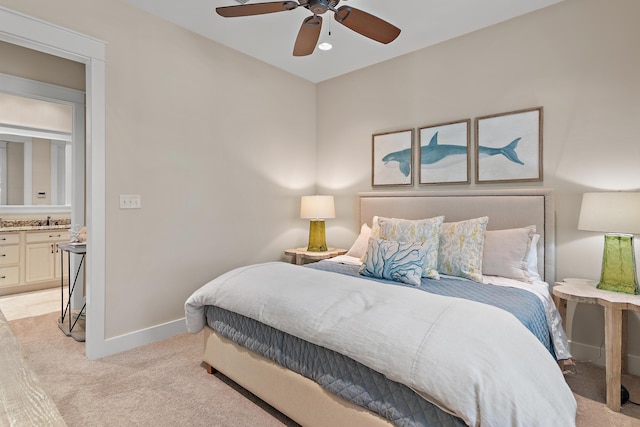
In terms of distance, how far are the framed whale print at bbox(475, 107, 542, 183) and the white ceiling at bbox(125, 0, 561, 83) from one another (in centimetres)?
82

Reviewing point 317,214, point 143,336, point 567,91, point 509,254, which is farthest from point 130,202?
point 567,91

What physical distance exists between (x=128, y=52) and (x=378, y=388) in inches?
117

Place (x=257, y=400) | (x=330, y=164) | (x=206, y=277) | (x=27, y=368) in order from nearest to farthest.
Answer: (x=27, y=368), (x=257, y=400), (x=206, y=277), (x=330, y=164)

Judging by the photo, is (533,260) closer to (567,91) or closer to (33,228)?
(567,91)

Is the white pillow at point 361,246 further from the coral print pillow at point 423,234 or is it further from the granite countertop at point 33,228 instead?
the granite countertop at point 33,228

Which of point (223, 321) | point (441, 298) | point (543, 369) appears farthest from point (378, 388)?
point (223, 321)

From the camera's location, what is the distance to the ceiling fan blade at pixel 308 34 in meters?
2.13

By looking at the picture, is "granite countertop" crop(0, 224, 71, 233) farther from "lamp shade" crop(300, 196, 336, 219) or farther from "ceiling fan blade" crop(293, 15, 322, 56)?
"ceiling fan blade" crop(293, 15, 322, 56)

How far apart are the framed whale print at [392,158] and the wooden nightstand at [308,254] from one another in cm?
87

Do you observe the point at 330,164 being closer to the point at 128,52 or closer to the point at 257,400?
the point at 128,52

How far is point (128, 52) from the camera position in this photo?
2.72 m

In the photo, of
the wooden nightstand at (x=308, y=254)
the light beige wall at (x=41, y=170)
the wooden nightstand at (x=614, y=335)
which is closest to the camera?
the wooden nightstand at (x=614, y=335)

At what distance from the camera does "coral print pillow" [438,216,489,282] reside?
8.14 ft

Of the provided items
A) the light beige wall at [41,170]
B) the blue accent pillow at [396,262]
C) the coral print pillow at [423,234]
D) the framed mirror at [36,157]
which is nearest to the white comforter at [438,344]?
the blue accent pillow at [396,262]
